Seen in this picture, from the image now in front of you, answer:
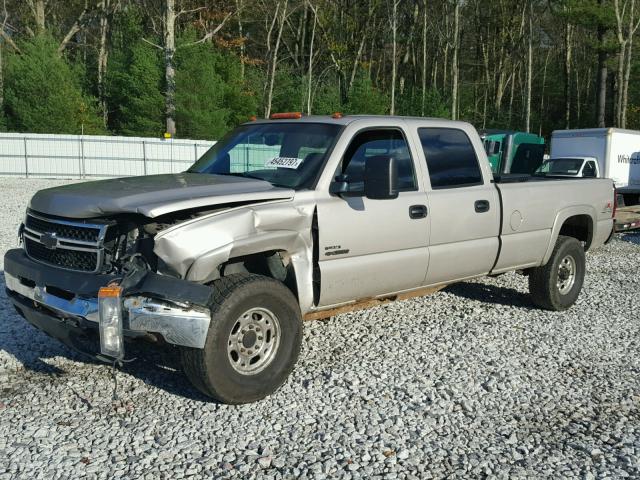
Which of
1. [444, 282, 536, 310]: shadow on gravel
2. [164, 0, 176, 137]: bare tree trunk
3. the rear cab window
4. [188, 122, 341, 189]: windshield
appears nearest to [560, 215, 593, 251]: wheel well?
[444, 282, 536, 310]: shadow on gravel

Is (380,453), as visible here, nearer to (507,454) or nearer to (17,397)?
(507,454)

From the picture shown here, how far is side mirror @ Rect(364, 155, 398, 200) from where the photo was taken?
15.7 feet

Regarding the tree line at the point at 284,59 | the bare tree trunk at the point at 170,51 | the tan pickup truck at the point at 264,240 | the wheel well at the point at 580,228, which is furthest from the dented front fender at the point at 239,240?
the tree line at the point at 284,59

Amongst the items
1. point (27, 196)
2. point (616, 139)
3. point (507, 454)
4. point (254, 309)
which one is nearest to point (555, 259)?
point (507, 454)

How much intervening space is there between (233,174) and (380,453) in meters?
2.57

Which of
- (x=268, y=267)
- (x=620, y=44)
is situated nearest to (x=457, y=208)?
(x=268, y=267)

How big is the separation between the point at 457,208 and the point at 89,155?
2519 centimetres

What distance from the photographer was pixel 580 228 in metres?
7.59

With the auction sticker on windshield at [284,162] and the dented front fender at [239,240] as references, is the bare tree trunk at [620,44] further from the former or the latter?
the dented front fender at [239,240]

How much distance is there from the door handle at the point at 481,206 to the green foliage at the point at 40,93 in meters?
31.0

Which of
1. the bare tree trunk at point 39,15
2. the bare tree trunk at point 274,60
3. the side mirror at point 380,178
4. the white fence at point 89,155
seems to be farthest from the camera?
the bare tree trunk at point 39,15

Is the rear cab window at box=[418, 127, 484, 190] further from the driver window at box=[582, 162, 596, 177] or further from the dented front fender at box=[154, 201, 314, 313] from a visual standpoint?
the driver window at box=[582, 162, 596, 177]

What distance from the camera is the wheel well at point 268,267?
4.64 meters

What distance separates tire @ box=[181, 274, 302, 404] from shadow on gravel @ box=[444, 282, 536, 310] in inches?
145
